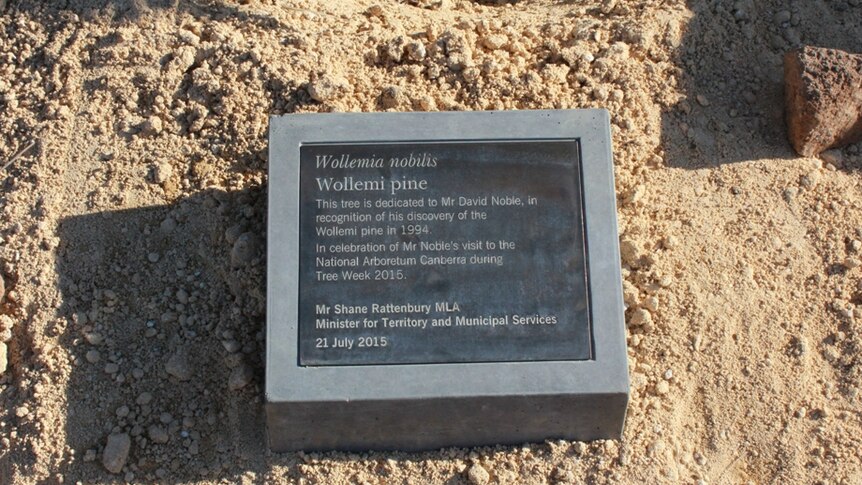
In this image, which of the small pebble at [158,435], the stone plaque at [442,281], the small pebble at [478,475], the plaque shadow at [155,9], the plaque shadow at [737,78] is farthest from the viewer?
the plaque shadow at [155,9]

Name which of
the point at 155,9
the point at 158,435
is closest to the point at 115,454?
the point at 158,435

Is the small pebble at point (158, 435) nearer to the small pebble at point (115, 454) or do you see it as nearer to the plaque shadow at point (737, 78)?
the small pebble at point (115, 454)

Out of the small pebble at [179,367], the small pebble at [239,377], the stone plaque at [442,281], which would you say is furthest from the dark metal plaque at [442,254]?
the small pebble at [179,367]

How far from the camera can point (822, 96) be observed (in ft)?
15.0

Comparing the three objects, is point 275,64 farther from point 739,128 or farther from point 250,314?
point 739,128

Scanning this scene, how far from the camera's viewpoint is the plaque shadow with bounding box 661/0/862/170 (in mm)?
4785

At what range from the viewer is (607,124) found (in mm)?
4082

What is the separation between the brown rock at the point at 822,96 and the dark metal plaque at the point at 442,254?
132 cm

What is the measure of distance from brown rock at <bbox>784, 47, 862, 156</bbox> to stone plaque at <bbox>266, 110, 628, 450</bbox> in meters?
1.20

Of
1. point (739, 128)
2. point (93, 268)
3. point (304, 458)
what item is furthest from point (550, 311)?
point (93, 268)

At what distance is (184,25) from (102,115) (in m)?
0.63

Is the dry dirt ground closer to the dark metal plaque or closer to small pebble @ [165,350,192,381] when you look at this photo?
Result: small pebble @ [165,350,192,381]

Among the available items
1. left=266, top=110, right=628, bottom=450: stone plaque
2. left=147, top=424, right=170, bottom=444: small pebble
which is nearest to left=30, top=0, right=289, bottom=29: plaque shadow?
left=266, top=110, right=628, bottom=450: stone plaque

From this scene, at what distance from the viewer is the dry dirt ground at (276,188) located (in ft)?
13.4
